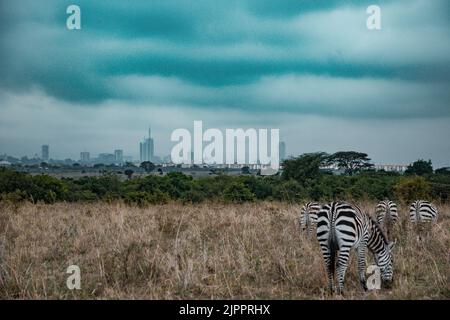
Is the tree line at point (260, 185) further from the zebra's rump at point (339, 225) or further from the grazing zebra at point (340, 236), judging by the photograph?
the zebra's rump at point (339, 225)

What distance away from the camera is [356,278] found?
273 inches

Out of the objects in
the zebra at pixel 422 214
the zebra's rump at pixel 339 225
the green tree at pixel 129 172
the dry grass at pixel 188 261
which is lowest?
the dry grass at pixel 188 261

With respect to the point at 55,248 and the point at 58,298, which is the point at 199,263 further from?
the point at 55,248

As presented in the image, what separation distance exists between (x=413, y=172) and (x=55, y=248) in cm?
2167

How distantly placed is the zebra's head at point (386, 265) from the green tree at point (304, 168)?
19668 millimetres

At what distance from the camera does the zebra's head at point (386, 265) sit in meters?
6.75

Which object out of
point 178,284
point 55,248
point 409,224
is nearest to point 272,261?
point 178,284

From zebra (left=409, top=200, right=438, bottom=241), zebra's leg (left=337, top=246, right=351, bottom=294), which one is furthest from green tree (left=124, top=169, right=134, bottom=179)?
zebra's leg (left=337, top=246, right=351, bottom=294)

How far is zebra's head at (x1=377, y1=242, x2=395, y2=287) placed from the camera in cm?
675

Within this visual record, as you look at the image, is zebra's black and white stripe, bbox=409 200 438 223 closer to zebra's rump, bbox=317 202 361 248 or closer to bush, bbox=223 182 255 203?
zebra's rump, bbox=317 202 361 248

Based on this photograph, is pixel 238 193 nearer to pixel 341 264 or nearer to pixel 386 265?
pixel 386 265

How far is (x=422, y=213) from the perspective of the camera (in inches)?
493

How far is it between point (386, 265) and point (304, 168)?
20.2 meters

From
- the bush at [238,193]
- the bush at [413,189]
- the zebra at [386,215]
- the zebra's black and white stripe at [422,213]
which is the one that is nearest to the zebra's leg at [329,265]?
the zebra at [386,215]
